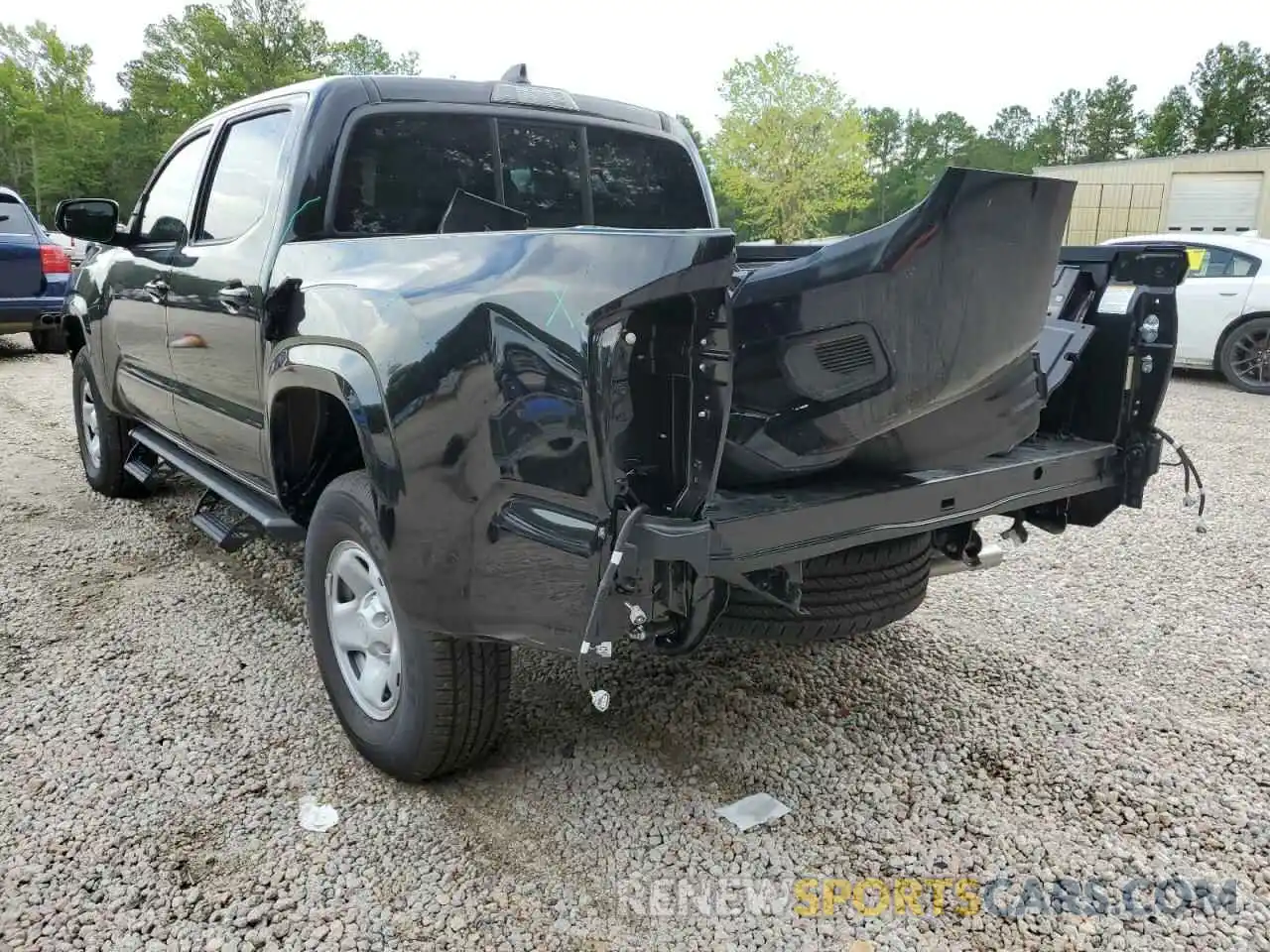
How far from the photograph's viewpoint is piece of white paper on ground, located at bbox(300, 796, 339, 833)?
254 cm

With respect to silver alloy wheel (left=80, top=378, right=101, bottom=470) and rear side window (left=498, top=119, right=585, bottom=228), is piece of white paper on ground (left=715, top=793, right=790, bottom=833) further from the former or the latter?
silver alloy wheel (left=80, top=378, right=101, bottom=470)

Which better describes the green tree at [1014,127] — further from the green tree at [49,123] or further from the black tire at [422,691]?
the black tire at [422,691]

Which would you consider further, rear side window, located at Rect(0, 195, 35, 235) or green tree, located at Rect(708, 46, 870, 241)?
green tree, located at Rect(708, 46, 870, 241)

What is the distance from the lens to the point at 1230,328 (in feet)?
31.8

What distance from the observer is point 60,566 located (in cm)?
449

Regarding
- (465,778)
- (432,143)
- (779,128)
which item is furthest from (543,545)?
(779,128)

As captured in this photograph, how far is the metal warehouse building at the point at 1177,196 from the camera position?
87.5 feet

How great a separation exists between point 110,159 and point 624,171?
52.6 metres

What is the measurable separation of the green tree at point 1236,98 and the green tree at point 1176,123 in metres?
1.33

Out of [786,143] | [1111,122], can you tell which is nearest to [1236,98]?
[1111,122]

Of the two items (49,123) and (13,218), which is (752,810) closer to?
(13,218)

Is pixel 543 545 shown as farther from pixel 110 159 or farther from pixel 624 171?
pixel 110 159

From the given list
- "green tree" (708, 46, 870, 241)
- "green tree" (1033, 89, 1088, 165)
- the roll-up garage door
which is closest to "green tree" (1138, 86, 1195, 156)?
"green tree" (1033, 89, 1088, 165)

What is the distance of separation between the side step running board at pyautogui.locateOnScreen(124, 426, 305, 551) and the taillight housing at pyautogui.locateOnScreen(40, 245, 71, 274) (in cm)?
738
